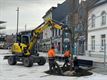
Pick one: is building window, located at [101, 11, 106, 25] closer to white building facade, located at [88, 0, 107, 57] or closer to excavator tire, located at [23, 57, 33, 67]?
white building facade, located at [88, 0, 107, 57]

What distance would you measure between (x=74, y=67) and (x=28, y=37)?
29.8 ft

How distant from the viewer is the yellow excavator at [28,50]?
2969 cm

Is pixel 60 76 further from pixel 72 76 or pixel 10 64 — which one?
pixel 10 64

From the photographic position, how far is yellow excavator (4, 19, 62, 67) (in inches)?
1169

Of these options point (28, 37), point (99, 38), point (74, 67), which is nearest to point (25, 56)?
point (28, 37)

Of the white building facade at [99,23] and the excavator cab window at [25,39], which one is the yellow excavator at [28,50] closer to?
the excavator cab window at [25,39]

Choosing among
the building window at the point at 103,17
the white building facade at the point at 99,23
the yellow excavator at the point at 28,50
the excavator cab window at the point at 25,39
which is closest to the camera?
the yellow excavator at the point at 28,50

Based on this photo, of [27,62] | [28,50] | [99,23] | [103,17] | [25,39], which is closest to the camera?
[27,62]

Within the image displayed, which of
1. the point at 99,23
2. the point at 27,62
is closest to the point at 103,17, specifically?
the point at 99,23

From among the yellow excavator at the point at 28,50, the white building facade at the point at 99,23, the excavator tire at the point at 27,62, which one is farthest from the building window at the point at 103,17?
the excavator tire at the point at 27,62

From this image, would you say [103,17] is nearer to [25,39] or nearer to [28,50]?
[25,39]

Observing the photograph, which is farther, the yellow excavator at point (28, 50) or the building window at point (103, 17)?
the building window at point (103, 17)

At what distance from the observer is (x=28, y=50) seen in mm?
31156

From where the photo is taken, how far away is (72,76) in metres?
21.4
